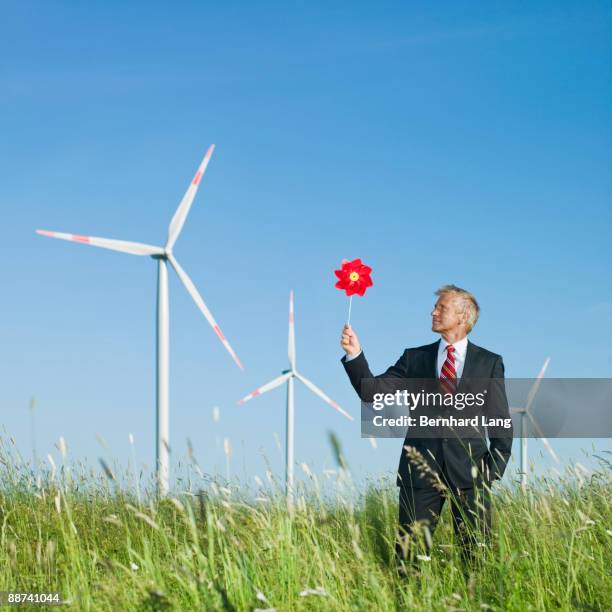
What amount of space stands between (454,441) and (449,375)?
2.42 ft

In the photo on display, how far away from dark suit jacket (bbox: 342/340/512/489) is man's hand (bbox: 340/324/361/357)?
0.28 ft

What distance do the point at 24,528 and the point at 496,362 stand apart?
522 centimetres

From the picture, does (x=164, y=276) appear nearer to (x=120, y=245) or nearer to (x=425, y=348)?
(x=120, y=245)

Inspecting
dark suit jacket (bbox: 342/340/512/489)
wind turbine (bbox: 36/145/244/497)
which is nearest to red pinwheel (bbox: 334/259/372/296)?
dark suit jacket (bbox: 342/340/512/489)

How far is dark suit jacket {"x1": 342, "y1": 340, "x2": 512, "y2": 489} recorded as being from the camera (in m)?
7.09

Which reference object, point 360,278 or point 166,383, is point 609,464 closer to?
point 360,278

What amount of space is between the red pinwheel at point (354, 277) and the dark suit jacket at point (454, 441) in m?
0.75

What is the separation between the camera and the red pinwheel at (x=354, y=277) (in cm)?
783

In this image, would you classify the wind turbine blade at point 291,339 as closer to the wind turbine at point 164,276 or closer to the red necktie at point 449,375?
the wind turbine at point 164,276

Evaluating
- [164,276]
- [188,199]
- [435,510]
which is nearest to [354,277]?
[435,510]

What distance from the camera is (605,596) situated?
538 cm

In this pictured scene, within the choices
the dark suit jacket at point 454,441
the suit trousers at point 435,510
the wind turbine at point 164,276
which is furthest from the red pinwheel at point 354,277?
the wind turbine at point 164,276

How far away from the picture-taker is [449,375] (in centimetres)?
761

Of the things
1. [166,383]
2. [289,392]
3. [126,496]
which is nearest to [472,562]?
[126,496]
